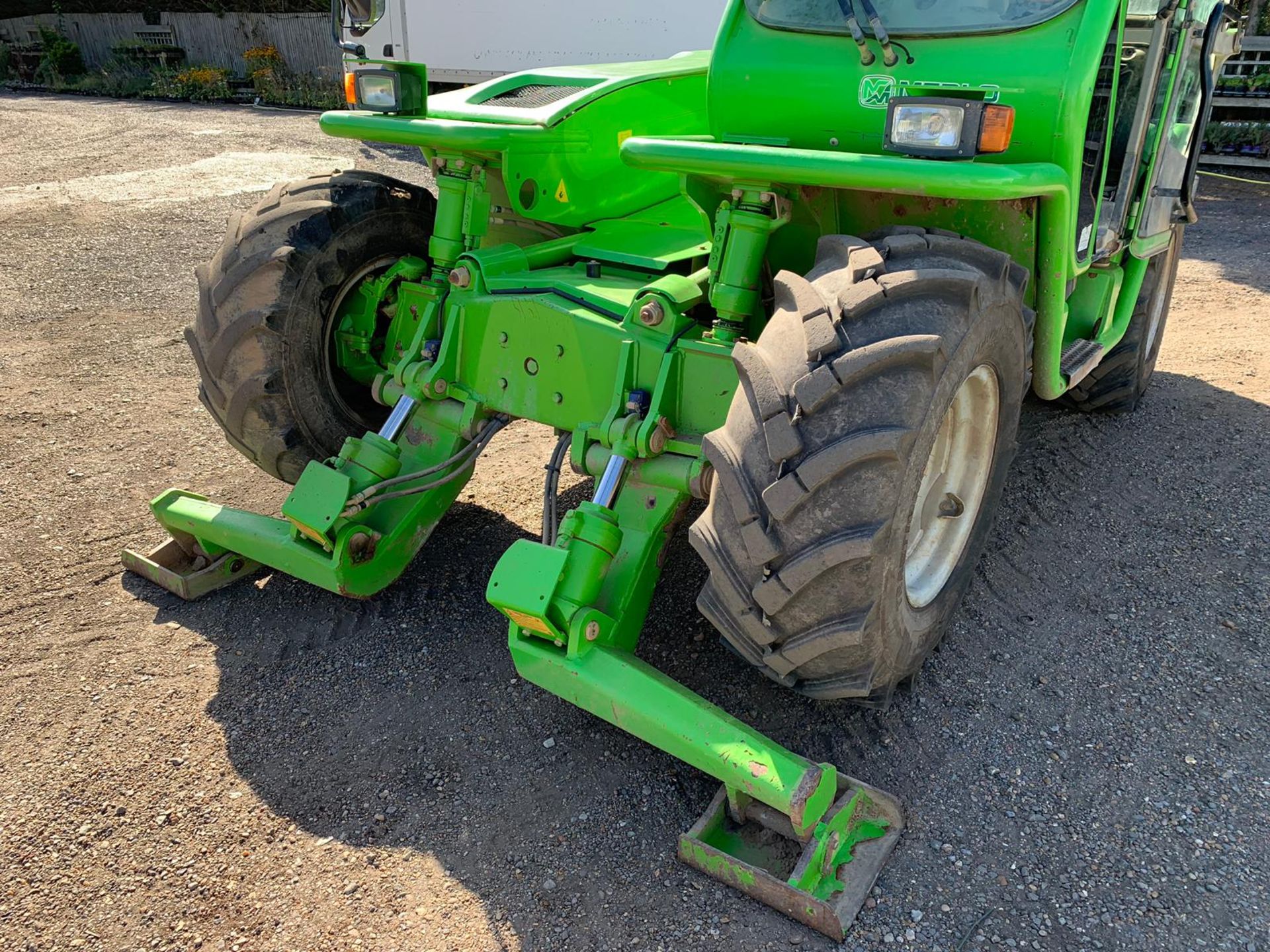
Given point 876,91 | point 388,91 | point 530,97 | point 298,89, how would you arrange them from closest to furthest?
point 876,91 → point 388,91 → point 530,97 → point 298,89

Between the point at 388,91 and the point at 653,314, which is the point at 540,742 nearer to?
the point at 653,314

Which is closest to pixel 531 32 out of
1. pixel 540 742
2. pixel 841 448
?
pixel 540 742

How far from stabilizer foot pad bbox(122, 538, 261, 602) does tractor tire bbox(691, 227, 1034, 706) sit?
2.07 meters

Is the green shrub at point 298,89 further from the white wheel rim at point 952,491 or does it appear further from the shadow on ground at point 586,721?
the white wheel rim at point 952,491

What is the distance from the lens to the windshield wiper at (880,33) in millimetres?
2773

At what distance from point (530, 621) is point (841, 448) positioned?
3.15ft

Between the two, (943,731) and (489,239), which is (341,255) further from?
(943,731)

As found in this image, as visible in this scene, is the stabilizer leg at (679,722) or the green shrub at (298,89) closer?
the stabilizer leg at (679,722)

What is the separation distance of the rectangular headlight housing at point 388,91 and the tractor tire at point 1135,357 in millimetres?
3379

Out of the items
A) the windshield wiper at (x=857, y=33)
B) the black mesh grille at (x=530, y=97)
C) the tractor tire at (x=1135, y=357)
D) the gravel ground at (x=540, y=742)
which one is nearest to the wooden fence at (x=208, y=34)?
the black mesh grille at (x=530, y=97)

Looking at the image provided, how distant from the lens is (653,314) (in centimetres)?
300

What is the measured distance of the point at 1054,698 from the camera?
10.3 feet

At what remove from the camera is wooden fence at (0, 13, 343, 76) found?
68.5 feet

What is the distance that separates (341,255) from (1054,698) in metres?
2.87
